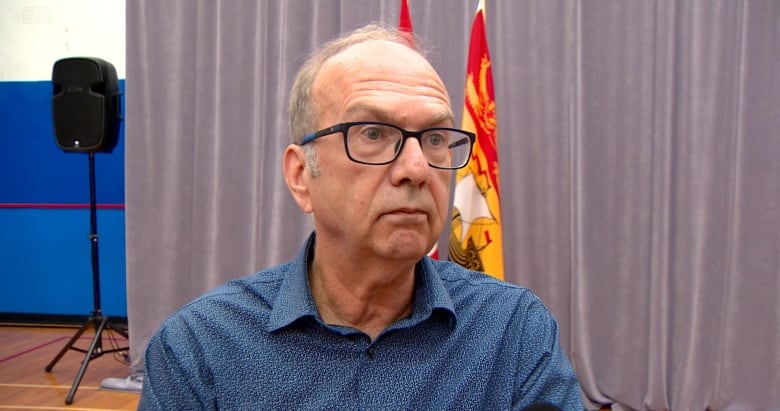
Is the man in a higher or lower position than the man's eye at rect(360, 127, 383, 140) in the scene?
lower

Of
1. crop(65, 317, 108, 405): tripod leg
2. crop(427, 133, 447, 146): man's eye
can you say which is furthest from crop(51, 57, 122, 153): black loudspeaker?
crop(427, 133, 447, 146): man's eye

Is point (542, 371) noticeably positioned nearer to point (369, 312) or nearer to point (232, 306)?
point (369, 312)

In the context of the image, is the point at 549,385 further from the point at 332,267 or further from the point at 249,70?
the point at 249,70

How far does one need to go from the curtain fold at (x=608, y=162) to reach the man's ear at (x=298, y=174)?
2.10 meters

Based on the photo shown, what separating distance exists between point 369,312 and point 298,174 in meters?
0.29

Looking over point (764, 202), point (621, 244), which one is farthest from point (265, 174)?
point (764, 202)

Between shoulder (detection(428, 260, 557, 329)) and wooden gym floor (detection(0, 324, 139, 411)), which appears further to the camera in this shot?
wooden gym floor (detection(0, 324, 139, 411))

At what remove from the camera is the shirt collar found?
3.49ft

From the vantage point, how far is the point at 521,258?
319 cm

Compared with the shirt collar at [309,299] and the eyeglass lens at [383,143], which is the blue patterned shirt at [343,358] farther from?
the eyeglass lens at [383,143]

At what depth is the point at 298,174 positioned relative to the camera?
123 centimetres

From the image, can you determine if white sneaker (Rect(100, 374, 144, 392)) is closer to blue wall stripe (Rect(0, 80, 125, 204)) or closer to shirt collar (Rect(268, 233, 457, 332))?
blue wall stripe (Rect(0, 80, 125, 204))

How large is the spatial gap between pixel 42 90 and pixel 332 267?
429cm

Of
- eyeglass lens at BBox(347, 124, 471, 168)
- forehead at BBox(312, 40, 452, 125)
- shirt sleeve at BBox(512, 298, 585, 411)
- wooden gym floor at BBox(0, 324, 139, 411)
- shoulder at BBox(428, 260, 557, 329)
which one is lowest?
wooden gym floor at BBox(0, 324, 139, 411)
